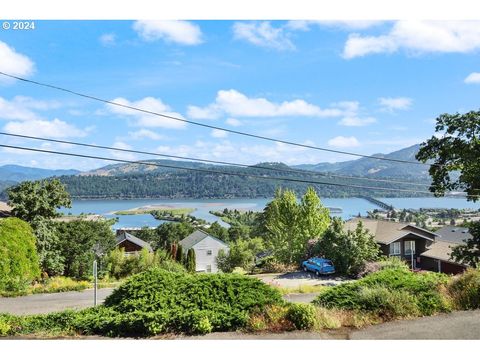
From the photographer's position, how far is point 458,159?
35.7ft

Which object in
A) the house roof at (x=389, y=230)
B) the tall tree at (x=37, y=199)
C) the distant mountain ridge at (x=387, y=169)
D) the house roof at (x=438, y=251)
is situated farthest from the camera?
the distant mountain ridge at (x=387, y=169)

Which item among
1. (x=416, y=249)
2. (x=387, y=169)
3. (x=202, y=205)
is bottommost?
(x=416, y=249)

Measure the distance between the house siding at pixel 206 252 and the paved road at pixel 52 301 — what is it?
9898mm

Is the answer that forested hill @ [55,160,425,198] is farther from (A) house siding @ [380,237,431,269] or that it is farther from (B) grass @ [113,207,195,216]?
(A) house siding @ [380,237,431,269]

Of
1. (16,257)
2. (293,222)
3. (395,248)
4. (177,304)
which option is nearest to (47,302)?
(16,257)

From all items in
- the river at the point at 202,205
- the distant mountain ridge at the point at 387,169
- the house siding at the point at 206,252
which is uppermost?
the distant mountain ridge at the point at 387,169

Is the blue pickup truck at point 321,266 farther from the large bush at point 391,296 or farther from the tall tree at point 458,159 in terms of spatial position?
the large bush at point 391,296

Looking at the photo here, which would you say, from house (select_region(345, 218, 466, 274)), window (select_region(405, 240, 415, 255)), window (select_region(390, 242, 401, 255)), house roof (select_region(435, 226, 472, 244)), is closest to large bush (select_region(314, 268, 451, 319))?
house (select_region(345, 218, 466, 274))

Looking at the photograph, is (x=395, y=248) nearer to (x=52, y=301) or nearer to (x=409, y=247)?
(x=409, y=247)

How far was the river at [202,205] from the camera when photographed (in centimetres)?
1925

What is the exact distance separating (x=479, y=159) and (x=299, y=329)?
6662mm

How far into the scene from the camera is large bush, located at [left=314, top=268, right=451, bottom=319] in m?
6.61

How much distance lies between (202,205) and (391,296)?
27.6 meters

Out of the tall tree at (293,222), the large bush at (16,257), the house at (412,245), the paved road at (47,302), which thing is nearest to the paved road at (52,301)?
the paved road at (47,302)
